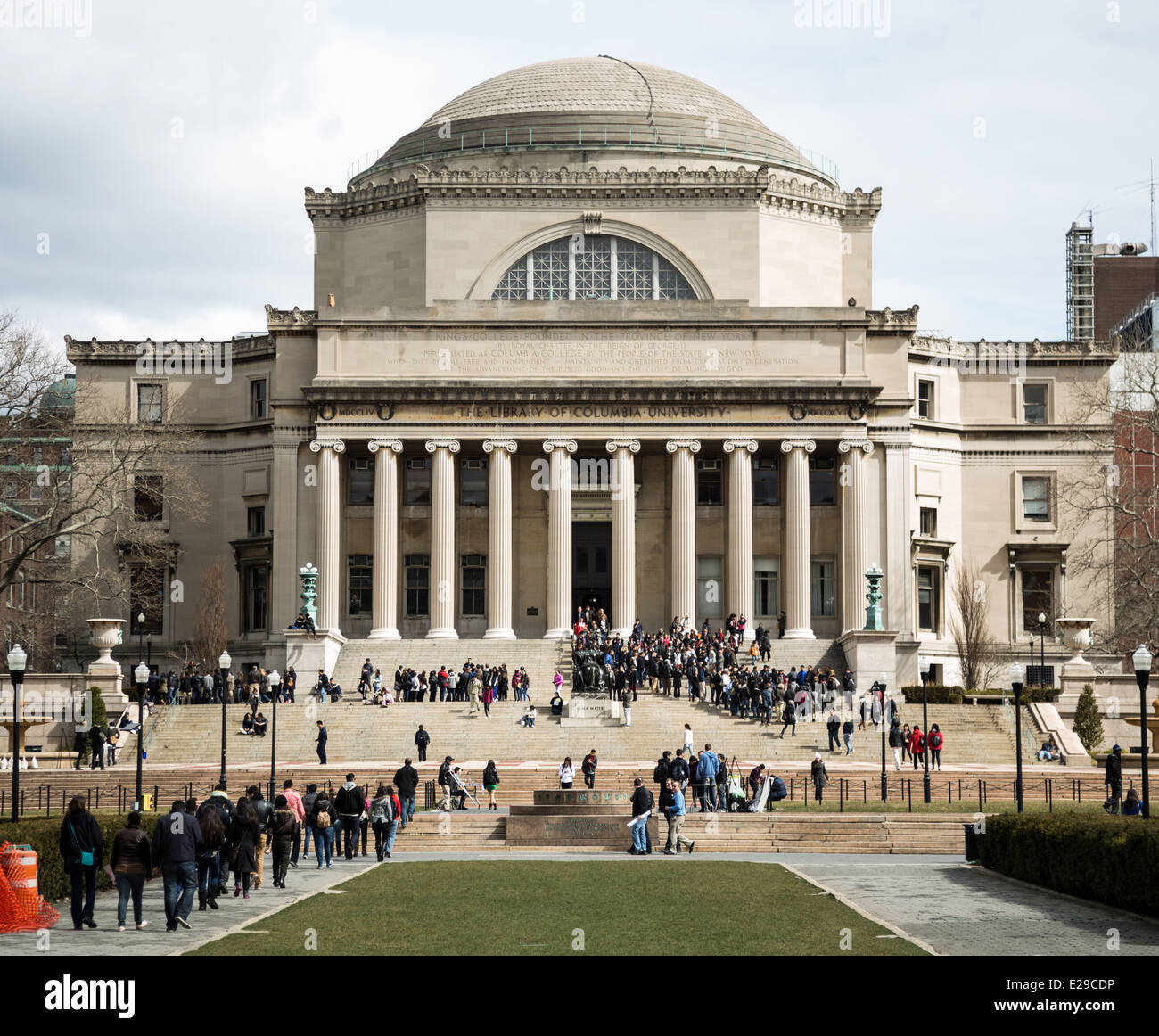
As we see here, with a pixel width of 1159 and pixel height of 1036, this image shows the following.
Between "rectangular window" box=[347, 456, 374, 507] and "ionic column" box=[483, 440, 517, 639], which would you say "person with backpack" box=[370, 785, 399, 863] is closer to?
"ionic column" box=[483, 440, 517, 639]

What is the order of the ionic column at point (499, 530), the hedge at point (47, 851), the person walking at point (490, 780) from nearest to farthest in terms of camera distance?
the hedge at point (47, 851) < the person walking at point (490, 780) < the ionic column at point (499, 530)

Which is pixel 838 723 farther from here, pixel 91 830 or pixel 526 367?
pixel 91 830

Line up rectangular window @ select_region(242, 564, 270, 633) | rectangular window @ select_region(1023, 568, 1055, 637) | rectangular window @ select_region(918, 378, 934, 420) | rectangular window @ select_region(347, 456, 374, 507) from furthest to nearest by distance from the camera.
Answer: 1. rectangular window @ select_region(918, 378, 934, 420)
2. rectangular window @ select_region(1023, 568, 1055, 637)
3. rectangular window @ select_region(242, 564, 270, 633)
4. rectangular window @ select_region(347, 456, 374, 507)

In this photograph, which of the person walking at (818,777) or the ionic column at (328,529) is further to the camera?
the ionic column at (328,529)

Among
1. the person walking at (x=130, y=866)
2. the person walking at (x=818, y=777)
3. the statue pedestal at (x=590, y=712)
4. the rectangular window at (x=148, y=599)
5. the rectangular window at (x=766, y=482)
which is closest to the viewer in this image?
the person walking at (x=130, y=866)

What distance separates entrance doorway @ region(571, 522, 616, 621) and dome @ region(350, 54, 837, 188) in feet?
57.2

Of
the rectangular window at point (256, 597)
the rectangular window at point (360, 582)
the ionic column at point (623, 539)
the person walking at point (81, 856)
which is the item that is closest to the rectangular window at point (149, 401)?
the rectangular window at point (256, 597)

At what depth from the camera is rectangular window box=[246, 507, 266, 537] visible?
81.4 m

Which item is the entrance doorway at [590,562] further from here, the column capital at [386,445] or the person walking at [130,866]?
the person walking at [130,866]

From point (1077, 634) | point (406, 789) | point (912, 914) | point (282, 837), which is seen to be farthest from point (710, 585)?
point (912, 914)

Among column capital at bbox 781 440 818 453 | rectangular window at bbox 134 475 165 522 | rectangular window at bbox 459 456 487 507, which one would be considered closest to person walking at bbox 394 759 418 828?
column capital at bbox 781 440 818 453

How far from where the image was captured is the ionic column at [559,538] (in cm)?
7281

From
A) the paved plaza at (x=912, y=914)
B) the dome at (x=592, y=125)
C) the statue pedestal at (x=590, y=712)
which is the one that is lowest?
the paved plaza at (x=912, y=914)

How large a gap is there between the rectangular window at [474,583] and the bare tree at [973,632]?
20704mm
